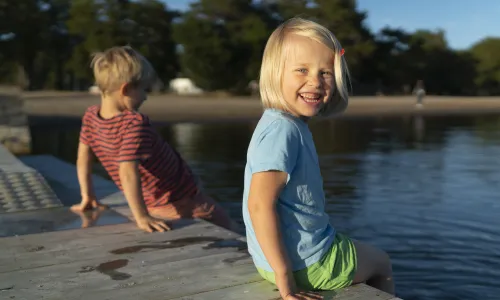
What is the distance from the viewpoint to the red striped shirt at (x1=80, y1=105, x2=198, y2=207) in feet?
12.2

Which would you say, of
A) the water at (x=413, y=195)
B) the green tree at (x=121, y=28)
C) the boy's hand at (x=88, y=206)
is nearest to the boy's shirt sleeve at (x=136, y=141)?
the boy's hand at (x=88, y=206)

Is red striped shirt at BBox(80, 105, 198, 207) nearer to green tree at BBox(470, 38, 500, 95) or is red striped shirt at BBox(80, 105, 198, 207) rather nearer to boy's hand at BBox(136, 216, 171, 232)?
boy's hand at BBox(136, 216, 171, 232)

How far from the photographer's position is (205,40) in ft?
175

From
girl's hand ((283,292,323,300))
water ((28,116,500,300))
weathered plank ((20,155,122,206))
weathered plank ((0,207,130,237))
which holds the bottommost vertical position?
water ((28,116,500,300))

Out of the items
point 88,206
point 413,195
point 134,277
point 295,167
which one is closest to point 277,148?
point 295,167

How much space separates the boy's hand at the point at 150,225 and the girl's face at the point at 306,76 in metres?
1.64

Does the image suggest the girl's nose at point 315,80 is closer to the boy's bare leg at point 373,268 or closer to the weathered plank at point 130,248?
the boy's bare leg at point 373,268

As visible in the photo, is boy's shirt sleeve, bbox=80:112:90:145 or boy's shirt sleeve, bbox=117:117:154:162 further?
boy's shirt sleeve, bbox=80:112:90:145

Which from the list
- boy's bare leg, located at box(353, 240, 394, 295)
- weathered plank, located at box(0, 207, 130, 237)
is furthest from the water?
weathered plank, located at box(0, 207, 130, 237)

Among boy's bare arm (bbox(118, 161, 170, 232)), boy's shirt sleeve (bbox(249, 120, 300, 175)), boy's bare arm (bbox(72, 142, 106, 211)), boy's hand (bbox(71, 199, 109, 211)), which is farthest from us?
boy's hand (bbox(71, 199, 109, 211))

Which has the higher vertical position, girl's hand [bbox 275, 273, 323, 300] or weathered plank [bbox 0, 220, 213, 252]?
girl's hand [bbox 275, 273, 323, 300]

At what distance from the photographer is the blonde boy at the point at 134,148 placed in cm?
369

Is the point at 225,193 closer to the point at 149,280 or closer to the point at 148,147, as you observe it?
the point at 148,147

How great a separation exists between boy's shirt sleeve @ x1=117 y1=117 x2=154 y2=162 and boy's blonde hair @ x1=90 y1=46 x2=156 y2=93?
0.26 meters
